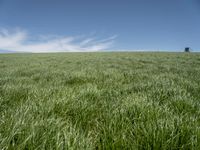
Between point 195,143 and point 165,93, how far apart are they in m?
2.15

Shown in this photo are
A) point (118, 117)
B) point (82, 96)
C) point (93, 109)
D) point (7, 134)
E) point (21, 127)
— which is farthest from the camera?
point (82, 96)

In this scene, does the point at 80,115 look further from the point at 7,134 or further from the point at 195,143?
the point at 195,143

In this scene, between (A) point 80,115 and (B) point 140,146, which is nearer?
(B) point 140,146

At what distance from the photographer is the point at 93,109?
2.72 metres

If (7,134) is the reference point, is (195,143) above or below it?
below

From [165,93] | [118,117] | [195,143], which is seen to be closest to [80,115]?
[118,117]

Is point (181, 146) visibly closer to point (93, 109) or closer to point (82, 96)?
point (93, 109)

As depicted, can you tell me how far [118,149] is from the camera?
162 centimetres

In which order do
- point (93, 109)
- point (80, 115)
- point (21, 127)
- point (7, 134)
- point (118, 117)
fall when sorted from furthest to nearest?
point (93, 109) → point (80, 115) → point (118, 117) → point (21, 127) → point (7, 134)

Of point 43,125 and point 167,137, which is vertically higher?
point 43,125

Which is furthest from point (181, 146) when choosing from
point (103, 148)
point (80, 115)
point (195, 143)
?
point (80, 115)

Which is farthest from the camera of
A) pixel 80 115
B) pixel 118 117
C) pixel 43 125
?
pixel 80 115

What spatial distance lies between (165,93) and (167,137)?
2104mm

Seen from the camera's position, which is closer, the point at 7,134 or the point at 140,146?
the point at 7,134
